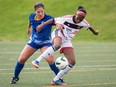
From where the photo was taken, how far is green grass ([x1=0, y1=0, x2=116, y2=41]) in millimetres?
37594

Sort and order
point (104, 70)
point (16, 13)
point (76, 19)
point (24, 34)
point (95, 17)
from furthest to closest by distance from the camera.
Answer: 1. point (16, 13)
2. point (95, 17)
3. point (24, 34)
4. point (104, 70)
5. point (76, 19)

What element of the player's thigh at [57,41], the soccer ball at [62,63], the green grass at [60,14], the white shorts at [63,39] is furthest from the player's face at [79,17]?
the green grass at [60,14]

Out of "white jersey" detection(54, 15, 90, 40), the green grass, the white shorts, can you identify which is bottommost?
the green grass

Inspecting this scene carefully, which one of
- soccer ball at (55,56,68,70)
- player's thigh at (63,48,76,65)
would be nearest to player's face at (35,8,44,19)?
player's thigh at (63,48,76,65)

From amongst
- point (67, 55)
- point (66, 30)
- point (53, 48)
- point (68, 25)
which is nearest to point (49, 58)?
point (67, 55)

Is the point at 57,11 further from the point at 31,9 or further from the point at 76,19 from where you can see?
the point at 76,19

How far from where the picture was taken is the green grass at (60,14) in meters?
37.6

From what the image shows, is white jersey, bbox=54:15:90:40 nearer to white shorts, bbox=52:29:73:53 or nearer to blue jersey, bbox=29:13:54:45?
white shorts, bbox=52:29:73:53

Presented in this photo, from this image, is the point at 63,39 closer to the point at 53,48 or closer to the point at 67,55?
the point at 67,55

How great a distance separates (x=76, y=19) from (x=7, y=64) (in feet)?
20.4

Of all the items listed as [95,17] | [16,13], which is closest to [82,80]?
[95,17]

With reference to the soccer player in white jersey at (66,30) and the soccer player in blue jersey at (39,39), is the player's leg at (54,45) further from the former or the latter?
the soccer player in blue jersey at (39,39)

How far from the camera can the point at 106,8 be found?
42.8m

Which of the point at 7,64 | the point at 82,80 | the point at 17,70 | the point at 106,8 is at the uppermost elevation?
the point at 17,70
